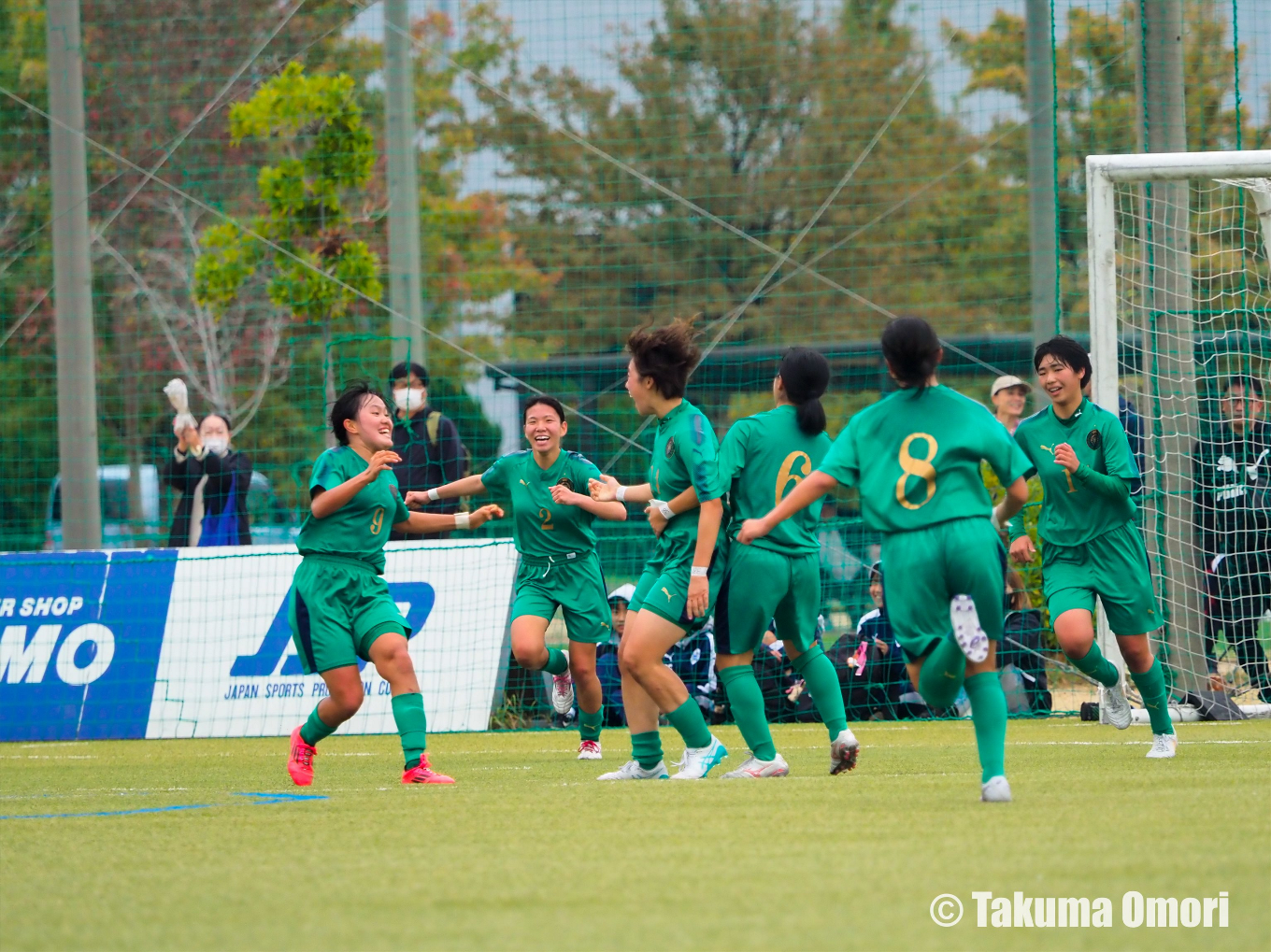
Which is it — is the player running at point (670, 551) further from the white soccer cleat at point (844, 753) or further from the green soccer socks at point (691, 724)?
the white soccer cleat at point (844, 753)

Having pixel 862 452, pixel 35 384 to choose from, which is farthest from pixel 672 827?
pixel 35 384

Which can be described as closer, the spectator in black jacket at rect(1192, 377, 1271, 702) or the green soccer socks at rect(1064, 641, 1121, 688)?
the green soccer socks at rect(1064, 641, 1121, 688)

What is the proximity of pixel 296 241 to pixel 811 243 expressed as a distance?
45.4 feet

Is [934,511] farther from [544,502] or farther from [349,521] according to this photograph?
[544,502]

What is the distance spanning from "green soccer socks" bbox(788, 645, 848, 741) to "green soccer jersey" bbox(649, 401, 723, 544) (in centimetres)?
86

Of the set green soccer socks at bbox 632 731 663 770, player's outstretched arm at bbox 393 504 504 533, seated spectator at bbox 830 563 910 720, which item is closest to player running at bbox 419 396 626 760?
player's outstretched arm at bbox 393 504 504 533

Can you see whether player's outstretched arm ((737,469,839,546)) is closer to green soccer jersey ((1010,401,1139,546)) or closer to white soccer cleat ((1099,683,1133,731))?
green soccer jersey ((1010,401,1139,546))

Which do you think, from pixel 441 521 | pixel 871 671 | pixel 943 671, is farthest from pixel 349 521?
pixel 871 671

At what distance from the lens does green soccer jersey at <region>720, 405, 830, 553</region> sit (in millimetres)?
7492

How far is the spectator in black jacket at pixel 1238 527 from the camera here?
11352 mm

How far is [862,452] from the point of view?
19.7 feet

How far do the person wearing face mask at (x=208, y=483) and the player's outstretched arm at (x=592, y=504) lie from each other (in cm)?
611

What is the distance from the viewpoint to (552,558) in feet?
30.8

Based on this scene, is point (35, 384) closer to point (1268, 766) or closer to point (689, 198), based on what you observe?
point (689, 198)
